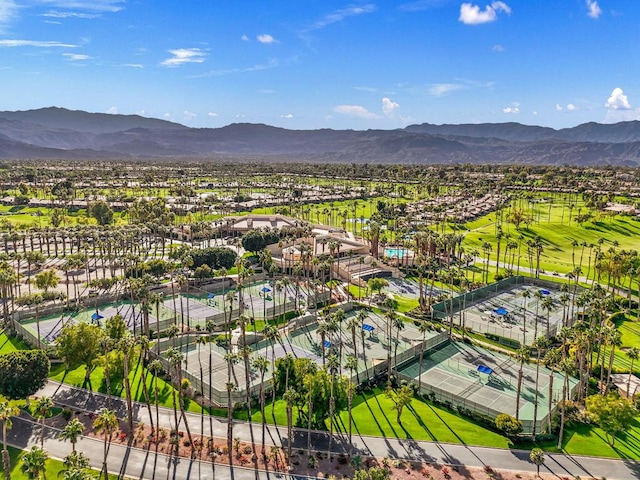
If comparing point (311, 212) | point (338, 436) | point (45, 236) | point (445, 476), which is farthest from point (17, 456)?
point (311, 212)

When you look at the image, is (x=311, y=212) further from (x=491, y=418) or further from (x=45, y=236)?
(x=491, y=418)

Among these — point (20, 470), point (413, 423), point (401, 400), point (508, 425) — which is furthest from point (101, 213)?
point (508, 425)

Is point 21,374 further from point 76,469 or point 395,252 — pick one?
point 395,252

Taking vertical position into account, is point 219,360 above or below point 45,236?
below

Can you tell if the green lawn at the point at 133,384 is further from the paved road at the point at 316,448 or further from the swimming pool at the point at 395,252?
the swimming pool at the point at 395,252

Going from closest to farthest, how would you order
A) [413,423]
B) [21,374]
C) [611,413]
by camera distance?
1. [611,413]
2. [21,374]
3. [413,423]

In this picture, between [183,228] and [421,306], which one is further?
[183,228]
